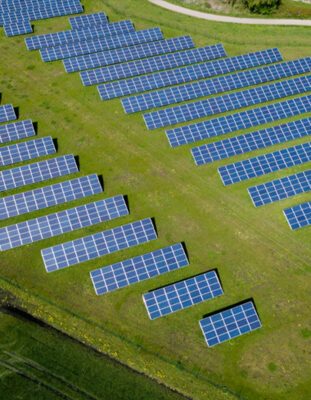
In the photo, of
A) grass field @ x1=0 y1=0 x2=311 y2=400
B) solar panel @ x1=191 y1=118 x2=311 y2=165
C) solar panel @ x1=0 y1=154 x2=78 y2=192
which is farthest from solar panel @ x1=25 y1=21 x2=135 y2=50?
solar panel @ x1=191 y1=118 x2=311 y2=165

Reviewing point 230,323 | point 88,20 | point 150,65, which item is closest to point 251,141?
point 150,65

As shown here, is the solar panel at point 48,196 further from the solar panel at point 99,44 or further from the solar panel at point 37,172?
the solar panel at point 99,44

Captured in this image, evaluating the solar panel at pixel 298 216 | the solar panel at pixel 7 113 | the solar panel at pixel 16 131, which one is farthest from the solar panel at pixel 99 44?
A: the solar panel at pixel 298 216

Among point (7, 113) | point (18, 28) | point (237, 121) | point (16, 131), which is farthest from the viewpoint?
point (18, 28)

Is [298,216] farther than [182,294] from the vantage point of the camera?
Yes

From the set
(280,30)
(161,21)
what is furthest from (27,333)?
(280,30)

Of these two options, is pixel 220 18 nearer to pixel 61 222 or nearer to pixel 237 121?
pixel 237 121
